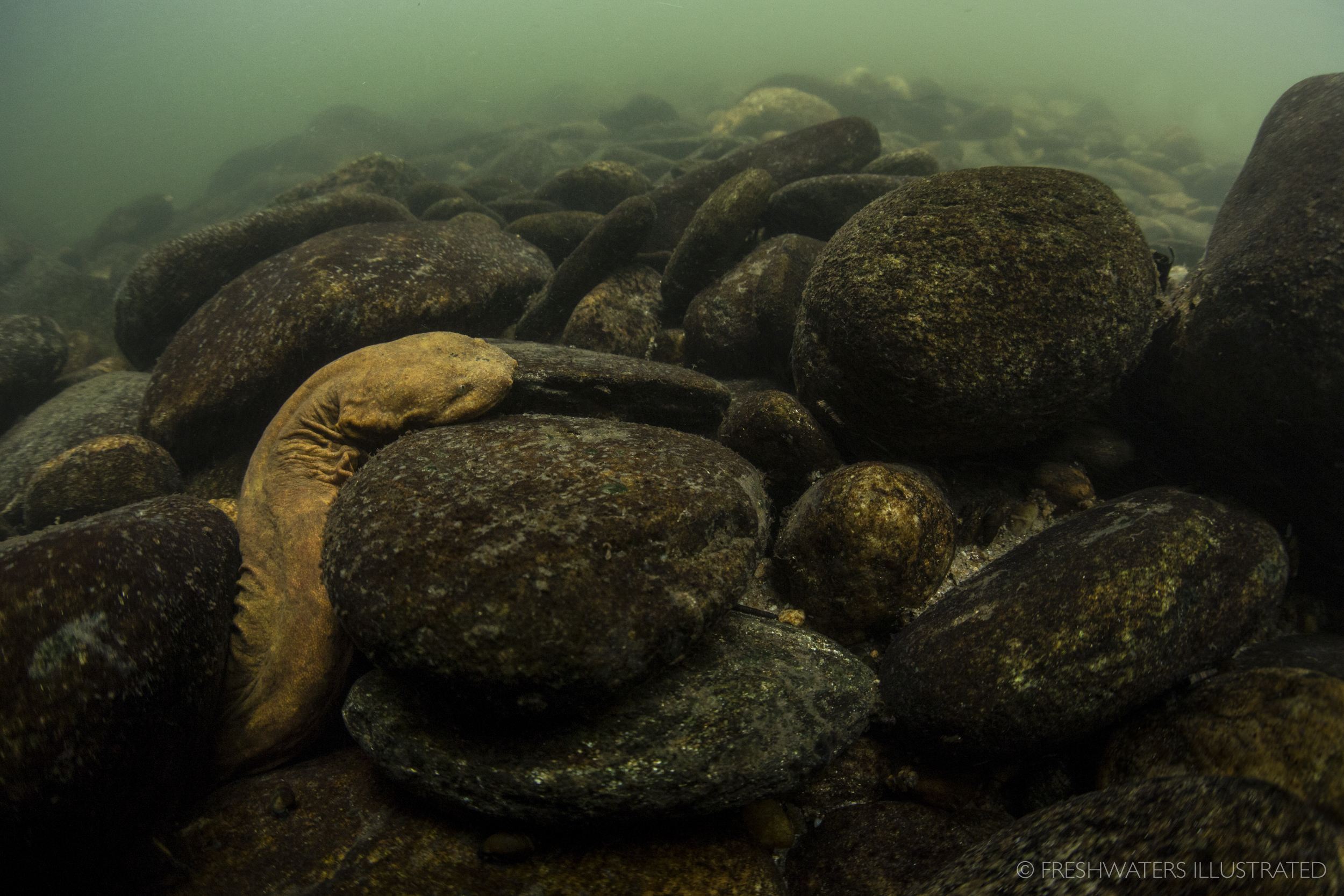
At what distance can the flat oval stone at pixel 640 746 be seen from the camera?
1870 millimetres

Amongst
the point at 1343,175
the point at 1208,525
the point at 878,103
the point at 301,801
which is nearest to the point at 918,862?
the point at 1208,525

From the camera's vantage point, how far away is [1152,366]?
11.1ft

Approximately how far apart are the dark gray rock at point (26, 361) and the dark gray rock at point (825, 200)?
7.09m

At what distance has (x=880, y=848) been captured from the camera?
209 centimetres

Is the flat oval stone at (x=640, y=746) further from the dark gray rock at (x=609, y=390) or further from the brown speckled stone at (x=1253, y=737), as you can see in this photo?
the dark gray rock at (x=609, y=390)

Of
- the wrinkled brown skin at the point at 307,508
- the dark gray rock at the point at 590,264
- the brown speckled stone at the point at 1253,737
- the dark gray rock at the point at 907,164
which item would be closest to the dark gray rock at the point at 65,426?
the wrinkled brown skin at the point at 307,508

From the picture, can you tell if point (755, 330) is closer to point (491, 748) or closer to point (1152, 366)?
point (1152, 366)

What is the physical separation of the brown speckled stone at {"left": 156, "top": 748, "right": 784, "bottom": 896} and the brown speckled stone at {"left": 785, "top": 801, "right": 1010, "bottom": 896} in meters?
0.16

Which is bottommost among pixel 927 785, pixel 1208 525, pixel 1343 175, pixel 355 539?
pixel 927 785

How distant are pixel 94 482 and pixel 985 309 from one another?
5273 mm

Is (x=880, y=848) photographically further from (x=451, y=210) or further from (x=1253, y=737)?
(x=451, y=210)

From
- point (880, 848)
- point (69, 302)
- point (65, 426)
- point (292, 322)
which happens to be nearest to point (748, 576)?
point (880, 848)

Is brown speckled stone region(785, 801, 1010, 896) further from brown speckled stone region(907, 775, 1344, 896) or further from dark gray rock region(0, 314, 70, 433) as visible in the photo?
dark gray rock region(0, 314, 70, 433)

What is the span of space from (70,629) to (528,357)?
7.12ft
